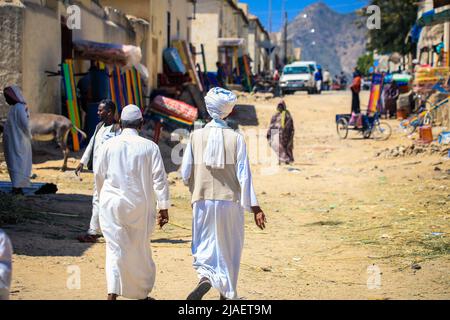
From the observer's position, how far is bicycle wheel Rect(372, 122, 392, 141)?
21469mm

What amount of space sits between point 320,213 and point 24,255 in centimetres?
511

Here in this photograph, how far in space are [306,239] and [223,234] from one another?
3.48 m

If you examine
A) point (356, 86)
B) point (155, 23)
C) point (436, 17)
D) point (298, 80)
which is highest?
point (155, 23)

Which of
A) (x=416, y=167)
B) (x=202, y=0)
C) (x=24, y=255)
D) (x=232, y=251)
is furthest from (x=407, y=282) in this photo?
(x=202, y=0)

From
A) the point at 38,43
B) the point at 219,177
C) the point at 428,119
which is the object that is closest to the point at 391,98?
the point at 428,119

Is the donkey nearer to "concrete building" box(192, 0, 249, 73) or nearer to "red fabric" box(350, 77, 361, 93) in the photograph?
"red fabric" box(350, 77, 361, 93)

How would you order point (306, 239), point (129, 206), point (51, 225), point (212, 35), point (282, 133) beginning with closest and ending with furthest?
point (129, 206), point (51, 225), point (306, 239), point (282, 133), point (212, 35)

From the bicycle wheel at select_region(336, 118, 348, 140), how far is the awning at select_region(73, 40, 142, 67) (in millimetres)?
7804

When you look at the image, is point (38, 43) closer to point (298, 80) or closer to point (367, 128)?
point (367, 128)

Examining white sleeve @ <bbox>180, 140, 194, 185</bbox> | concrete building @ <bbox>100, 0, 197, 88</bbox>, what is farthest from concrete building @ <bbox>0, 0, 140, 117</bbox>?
white sleeve @ <bbox>180, 140, 194, 185</bbox>

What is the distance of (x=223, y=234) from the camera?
574 cm

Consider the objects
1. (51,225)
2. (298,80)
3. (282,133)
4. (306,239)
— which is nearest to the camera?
(51,225)

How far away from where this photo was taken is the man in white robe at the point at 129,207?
550 centimetres

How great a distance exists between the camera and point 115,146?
5629 millimetres
